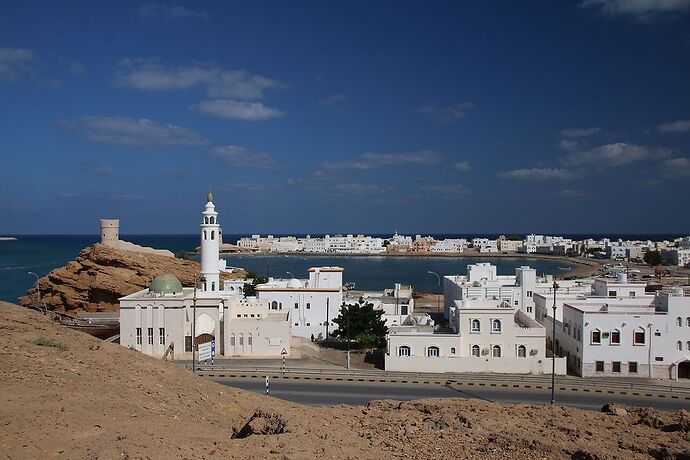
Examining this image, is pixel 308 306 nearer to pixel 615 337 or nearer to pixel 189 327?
pixel 189 327

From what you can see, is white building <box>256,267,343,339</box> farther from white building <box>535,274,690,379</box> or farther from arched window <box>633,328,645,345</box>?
arched window <box>633,328,645,345</box>

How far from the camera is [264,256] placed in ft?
643

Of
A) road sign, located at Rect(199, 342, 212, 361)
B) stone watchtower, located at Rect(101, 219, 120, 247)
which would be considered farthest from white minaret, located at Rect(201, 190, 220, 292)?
stone watchtower, located at Rect(101, 219, 120, 247)

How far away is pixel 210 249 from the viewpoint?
3906 centimetres

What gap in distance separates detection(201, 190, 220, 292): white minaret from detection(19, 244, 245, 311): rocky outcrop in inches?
798

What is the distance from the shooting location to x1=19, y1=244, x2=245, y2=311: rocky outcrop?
55.2m

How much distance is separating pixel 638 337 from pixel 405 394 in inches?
568

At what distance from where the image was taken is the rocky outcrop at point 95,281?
55.2 m

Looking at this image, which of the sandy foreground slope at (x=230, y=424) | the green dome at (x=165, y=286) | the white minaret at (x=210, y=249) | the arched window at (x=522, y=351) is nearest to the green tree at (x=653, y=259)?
the arched window at (x=522, y=351)

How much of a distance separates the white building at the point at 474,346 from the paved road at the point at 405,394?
3.17m

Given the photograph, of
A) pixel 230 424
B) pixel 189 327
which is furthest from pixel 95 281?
pixel 230 424

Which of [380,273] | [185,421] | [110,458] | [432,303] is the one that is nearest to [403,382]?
[185,421]

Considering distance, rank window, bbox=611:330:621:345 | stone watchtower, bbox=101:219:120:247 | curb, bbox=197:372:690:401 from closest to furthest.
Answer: curb, bbox=197:372:690:401 < window, bbox=611:330:621:345 < stone watchtower, bbox=101:219:120:247

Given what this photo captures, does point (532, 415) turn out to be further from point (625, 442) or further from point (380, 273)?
point (380, 273)
